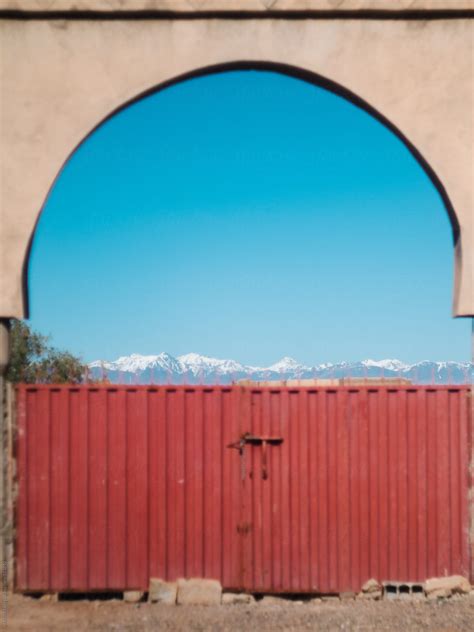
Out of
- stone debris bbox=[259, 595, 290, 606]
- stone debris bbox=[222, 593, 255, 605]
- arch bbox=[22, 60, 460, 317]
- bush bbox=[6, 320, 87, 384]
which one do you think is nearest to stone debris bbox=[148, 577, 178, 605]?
stone debris bbox=[222, 593, 255, 605]

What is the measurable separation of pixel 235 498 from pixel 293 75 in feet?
16.0

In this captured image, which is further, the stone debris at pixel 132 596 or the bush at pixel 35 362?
the bush at pixel 35 362

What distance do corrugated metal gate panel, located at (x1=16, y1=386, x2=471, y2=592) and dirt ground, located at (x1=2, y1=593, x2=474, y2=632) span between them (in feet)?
0.81

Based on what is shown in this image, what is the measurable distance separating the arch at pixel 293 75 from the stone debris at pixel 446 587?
3843mm

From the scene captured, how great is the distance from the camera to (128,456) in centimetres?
860

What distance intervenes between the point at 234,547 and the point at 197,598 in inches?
27.5

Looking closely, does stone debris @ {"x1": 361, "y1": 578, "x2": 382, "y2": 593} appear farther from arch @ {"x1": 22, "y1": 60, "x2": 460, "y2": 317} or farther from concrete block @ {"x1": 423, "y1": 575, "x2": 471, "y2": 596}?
arch @ {"x1": 22, "y1": 60, "x2": 460, "y2": 317}

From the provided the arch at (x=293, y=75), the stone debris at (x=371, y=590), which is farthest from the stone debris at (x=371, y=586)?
the arch at (x=293, y=75)

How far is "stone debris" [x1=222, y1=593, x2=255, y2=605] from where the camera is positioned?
852cm

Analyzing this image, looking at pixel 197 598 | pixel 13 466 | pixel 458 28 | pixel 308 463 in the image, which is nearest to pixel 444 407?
pixel 308 463

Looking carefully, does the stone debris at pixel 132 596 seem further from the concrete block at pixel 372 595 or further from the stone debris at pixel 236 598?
the concrete block at pixel 372 595

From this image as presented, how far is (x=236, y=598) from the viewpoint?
8.54 m

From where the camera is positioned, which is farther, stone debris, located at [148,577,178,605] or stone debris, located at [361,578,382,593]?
stone debris, located at [361,578,382,593]

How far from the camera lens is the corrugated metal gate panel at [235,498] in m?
8.57
